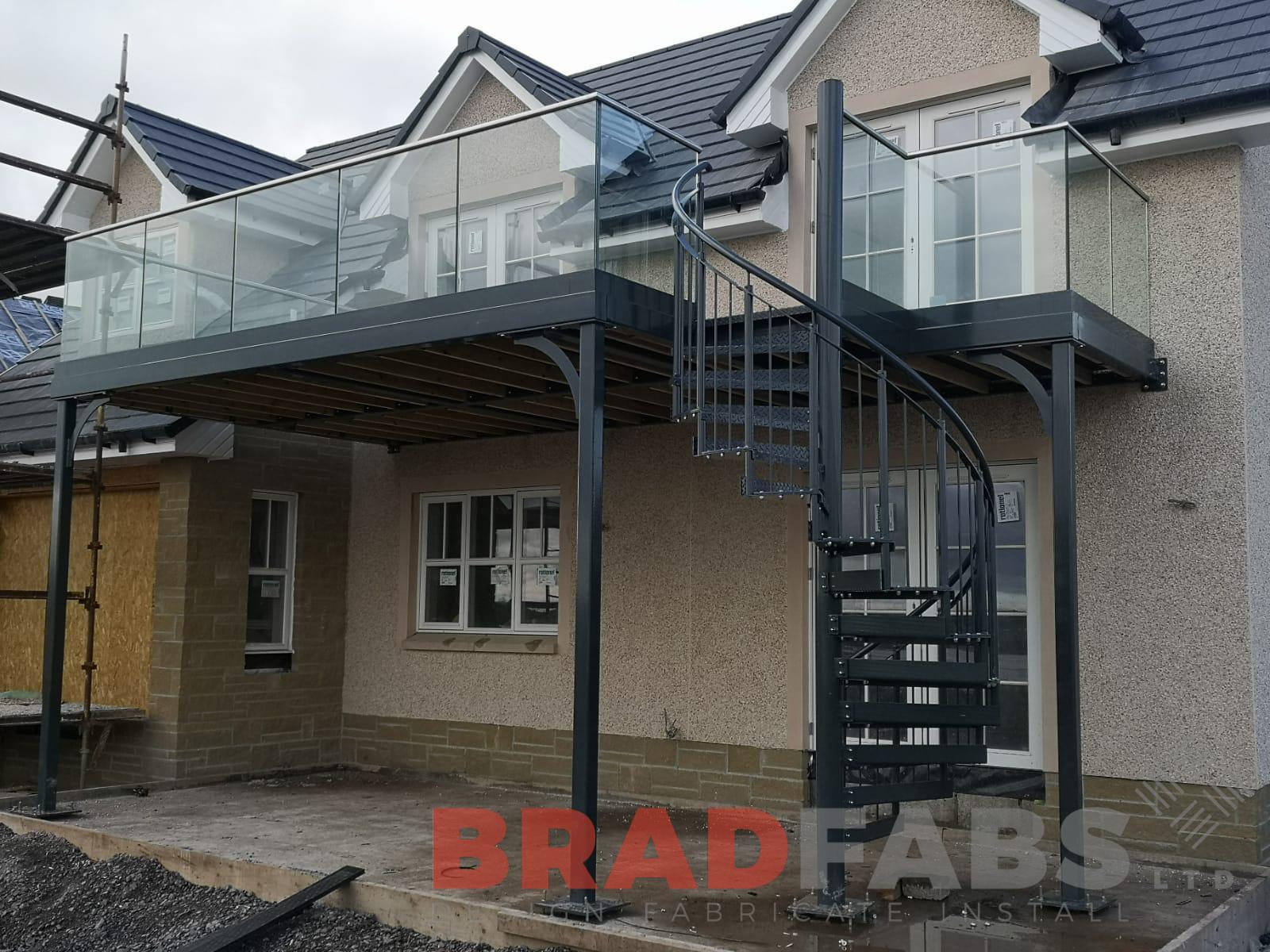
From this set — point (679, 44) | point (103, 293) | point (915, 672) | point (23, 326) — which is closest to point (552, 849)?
point (915, 672)

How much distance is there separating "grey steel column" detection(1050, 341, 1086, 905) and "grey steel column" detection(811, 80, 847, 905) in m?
1.05

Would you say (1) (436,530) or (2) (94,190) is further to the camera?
(2) (94,190)

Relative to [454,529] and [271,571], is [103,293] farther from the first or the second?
[454,529]

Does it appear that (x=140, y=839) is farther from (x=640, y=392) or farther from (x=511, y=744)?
(x=640, y=392)

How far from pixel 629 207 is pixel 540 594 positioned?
3.99 metres

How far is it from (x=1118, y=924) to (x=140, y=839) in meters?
5.15

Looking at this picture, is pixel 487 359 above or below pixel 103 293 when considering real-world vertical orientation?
below

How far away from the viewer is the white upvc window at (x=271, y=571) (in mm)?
10078

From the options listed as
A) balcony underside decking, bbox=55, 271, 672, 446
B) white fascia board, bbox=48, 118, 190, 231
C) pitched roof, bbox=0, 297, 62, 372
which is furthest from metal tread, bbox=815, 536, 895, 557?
pitched roof, bbox=0, 297, 62, 372

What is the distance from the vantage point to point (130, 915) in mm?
6383

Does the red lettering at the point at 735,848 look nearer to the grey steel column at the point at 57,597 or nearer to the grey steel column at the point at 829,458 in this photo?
the grey steel column at the point at 829,458

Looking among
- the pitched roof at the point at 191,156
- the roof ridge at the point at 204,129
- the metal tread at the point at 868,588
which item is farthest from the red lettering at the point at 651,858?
the roof ridge at the point at 204,129

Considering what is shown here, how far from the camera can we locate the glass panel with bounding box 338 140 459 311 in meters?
6.66

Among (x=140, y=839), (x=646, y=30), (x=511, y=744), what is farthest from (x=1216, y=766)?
(x=646, y=30)
